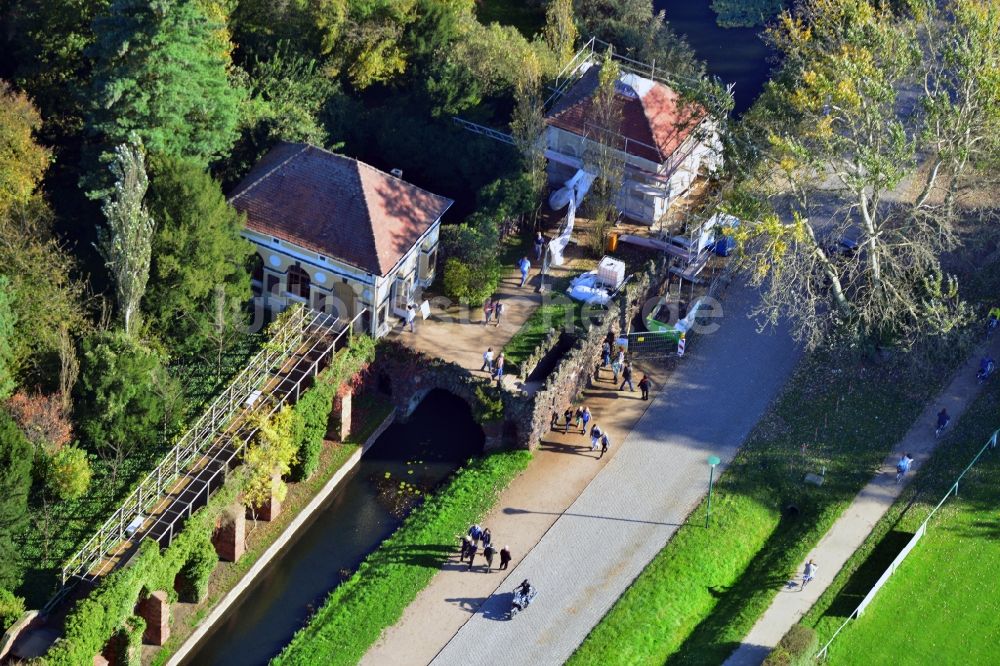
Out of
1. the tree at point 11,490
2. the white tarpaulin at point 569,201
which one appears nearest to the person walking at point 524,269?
the white tarpaulin at point 569,201

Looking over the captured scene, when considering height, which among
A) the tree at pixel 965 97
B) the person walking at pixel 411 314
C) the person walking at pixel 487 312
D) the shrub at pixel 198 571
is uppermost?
the tree at pixel 965 97

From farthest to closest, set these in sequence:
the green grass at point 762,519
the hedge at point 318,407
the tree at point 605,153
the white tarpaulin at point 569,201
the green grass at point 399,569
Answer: the tree at point 605,153 → the white tarpaulin at point 569,201 → the hedge at point 318,407 → the green grass at point 762,519 → the green grass at point 399,569

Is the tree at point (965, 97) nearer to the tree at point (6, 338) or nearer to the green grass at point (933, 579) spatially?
the green grass at point (933, 579)

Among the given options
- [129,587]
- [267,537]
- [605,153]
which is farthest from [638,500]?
[129,587]

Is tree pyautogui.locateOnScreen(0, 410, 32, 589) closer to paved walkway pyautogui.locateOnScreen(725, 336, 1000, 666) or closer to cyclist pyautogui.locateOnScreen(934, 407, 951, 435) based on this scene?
paved walkway pyautogui.locateOnScreen(725, 336, 1000, 666)

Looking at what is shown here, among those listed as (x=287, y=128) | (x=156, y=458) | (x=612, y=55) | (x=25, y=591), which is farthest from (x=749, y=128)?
(x=25, y=591)
